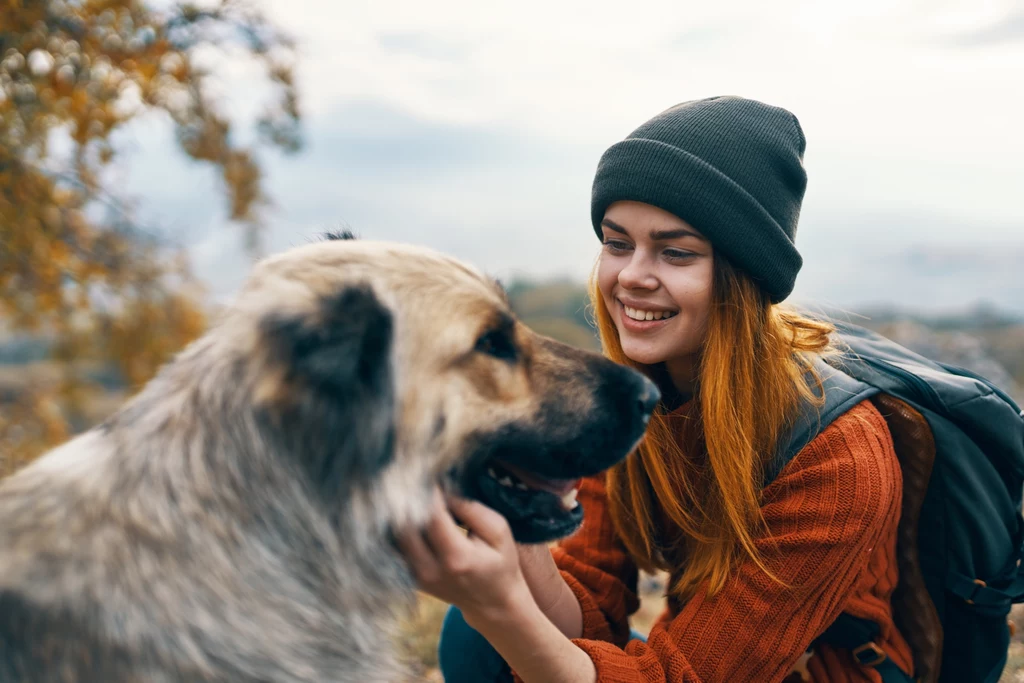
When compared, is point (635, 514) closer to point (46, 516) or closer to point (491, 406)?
point (491, 406)

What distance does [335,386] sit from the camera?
139 centimetres

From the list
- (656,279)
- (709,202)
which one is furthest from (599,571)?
(709,202)

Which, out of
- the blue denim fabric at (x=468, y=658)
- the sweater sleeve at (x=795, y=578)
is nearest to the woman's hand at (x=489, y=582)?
the sweater sleeve at (x=795, y=578)

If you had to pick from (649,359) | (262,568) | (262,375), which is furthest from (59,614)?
(649,359)

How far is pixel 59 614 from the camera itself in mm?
1328

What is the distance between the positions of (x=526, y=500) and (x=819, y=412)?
33.3 inches

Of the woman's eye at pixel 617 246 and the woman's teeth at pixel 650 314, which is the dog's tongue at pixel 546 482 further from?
the woman's eye at pixel 617 246

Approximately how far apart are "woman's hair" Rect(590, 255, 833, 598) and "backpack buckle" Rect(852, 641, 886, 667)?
0.42 meters

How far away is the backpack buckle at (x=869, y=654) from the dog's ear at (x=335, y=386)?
1.50 m

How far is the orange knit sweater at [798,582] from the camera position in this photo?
188 cm

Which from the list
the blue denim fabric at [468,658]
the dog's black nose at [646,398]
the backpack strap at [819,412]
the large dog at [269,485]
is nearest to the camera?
the large dog at [269,485]

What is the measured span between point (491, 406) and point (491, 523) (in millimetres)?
269

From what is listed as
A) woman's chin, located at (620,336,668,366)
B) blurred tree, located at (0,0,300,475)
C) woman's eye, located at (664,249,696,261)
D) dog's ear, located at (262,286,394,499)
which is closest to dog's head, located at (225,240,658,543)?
dog's ear, located at (262,286,394,499)

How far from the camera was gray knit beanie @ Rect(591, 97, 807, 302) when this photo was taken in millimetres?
2010
